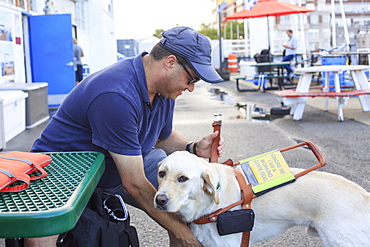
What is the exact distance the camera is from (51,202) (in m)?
1.66

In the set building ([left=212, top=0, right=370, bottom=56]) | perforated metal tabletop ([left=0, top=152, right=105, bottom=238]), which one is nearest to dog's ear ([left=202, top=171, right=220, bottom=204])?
perforated metal tabletop ([left=0, top=152, right=105, bottom=238])

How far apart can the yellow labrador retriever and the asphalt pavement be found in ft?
2.90

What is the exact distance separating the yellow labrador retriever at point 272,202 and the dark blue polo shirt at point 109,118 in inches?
12.3

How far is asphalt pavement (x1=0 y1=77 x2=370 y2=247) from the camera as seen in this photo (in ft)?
12.7

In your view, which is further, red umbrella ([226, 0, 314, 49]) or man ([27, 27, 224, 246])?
red umbrella ([226, 0, 314, 49])

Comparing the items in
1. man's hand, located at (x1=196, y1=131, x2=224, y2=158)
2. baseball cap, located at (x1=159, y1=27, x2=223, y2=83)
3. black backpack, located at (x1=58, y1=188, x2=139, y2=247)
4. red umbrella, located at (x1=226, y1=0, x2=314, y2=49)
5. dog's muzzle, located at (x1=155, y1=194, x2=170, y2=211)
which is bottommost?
black backpack, located at (x1=58, y1=188, x2=139, y2=247)

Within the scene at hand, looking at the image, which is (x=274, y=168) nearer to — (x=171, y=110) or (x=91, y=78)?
(x=171, y=110)

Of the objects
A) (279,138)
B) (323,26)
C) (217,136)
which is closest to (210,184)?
(217,136)

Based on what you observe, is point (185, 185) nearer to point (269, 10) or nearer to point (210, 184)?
point (210, 184)

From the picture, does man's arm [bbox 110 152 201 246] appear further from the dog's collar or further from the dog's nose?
the dog's nose

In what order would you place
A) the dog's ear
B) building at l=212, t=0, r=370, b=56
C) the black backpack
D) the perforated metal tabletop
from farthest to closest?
building at l=212, t=0, r=370, b=56, the dog's ear, the black backpack, the perforated metal tabletop

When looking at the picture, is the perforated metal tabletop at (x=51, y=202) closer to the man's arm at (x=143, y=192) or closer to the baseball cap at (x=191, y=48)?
the man's arm at (x=143, y=192)

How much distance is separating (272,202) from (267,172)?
0.21 metres

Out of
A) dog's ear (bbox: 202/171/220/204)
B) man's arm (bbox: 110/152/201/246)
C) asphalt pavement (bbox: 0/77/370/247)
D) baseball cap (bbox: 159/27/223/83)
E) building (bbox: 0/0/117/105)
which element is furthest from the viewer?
building (bbox: 0/0/117/105)
